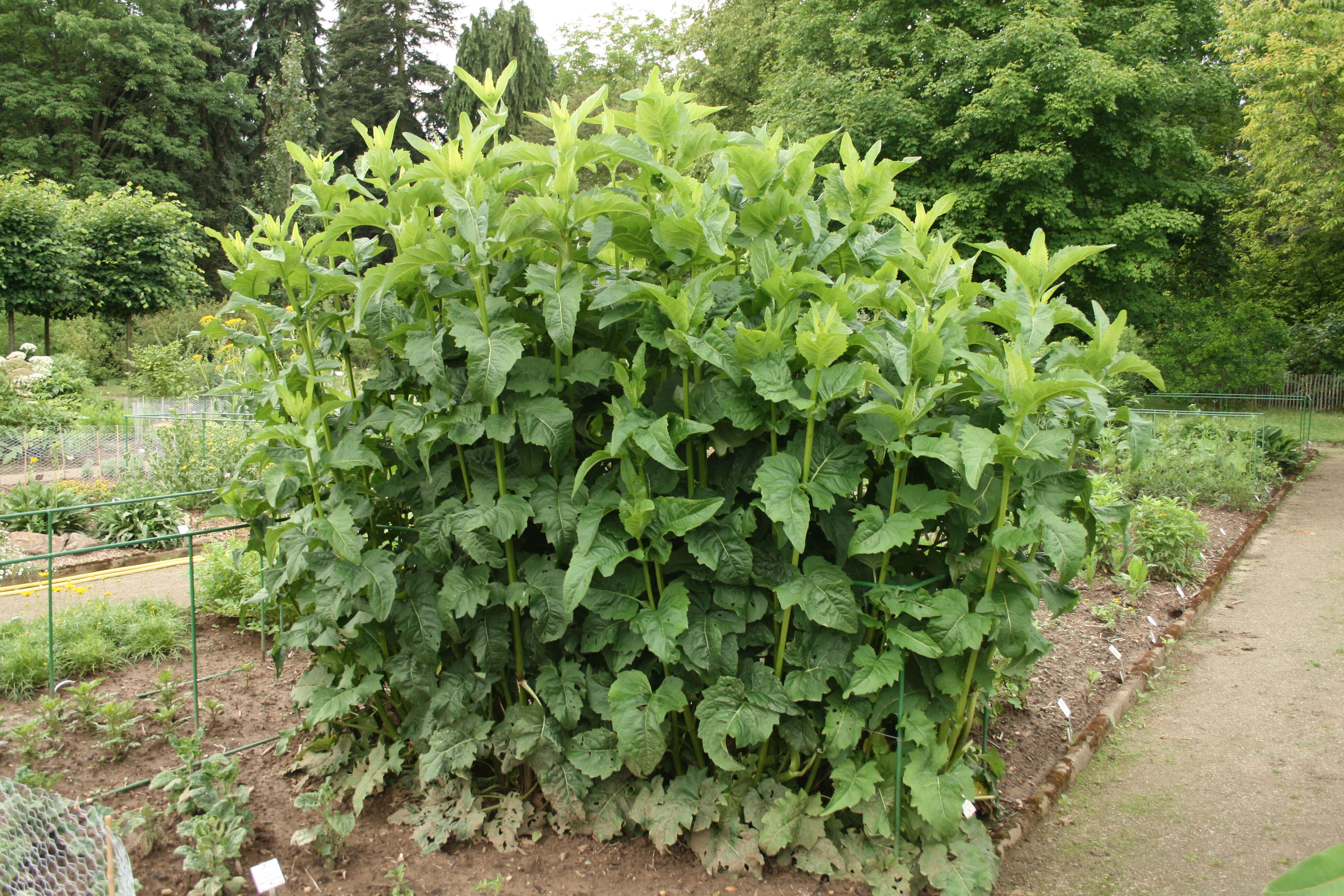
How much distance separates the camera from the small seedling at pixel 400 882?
8.40ft

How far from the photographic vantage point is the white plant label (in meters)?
2.49

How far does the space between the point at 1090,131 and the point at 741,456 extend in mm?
17799

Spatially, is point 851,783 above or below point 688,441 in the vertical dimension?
below

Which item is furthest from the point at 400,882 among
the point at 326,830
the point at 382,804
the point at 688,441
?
the point at 688,441

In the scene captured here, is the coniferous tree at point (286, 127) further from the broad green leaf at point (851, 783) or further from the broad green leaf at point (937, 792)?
the broad green leaf at point (937, 792)

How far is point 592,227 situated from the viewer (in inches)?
105

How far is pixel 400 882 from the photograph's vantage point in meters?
2.58

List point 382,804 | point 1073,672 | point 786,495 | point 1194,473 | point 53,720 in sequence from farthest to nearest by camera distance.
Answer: point 1194,473 → point 1073,672 → point 53,720 → point 382,804 → point 786,495

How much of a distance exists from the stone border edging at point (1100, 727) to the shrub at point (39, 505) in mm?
8131

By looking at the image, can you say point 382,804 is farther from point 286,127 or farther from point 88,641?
point 286,127

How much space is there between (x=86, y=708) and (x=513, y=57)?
3224 centimetres

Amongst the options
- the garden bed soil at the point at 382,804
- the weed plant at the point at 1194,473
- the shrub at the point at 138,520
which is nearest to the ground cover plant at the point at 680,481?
the garden bed soil at the point at 382,804

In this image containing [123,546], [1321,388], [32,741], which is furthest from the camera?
[1321,388]

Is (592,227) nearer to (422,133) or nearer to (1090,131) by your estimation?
(1090,131)
